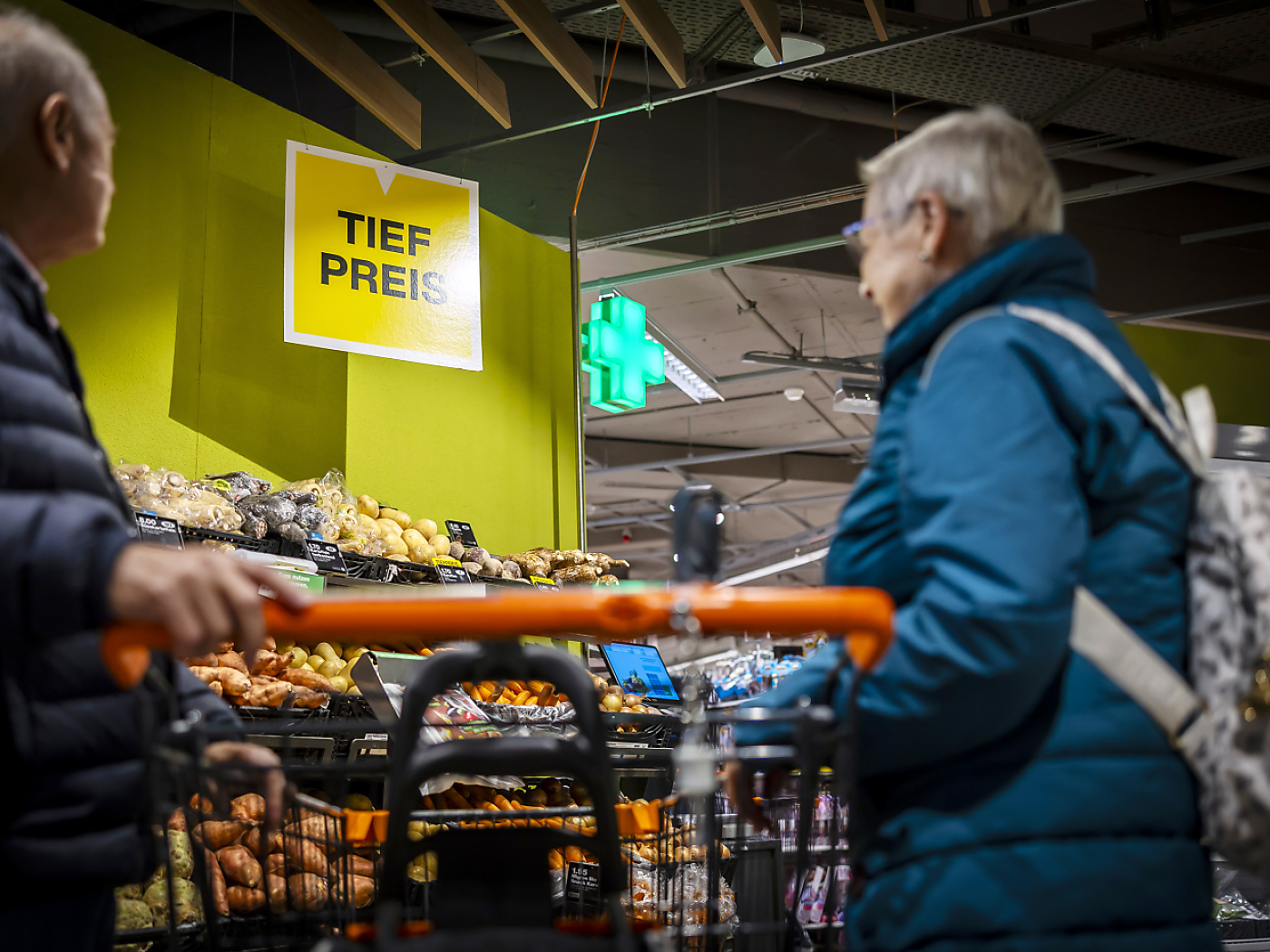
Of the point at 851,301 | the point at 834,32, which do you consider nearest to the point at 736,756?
the point at 834,32

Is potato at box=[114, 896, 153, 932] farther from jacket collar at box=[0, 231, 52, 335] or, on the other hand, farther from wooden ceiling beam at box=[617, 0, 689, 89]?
wooden ceiling beam at box=[617, 0, 689, 89]

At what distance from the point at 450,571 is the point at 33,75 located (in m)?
3.39

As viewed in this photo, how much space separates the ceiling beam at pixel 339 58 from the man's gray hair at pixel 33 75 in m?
3.27

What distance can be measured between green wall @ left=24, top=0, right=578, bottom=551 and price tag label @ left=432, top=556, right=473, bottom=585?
1173 mm

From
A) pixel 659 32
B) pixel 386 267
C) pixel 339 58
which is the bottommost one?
pixel 386 267

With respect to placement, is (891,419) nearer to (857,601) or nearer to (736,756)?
(857,601)

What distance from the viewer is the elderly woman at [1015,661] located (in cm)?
116

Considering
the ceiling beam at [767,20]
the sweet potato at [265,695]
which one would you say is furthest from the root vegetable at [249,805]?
the ceiling beam at [767,20]

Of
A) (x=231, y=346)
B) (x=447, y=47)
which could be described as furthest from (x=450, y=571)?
(x=447, y=47)

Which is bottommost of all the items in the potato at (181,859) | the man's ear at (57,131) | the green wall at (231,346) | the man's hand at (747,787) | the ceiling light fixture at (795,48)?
the potato at (181,859)

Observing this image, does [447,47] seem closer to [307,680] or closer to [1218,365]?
[307,680]

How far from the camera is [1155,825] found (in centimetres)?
121

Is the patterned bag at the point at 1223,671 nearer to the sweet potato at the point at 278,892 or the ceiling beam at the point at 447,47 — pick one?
the sweet potato at the point at 278,892

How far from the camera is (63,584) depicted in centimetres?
109
